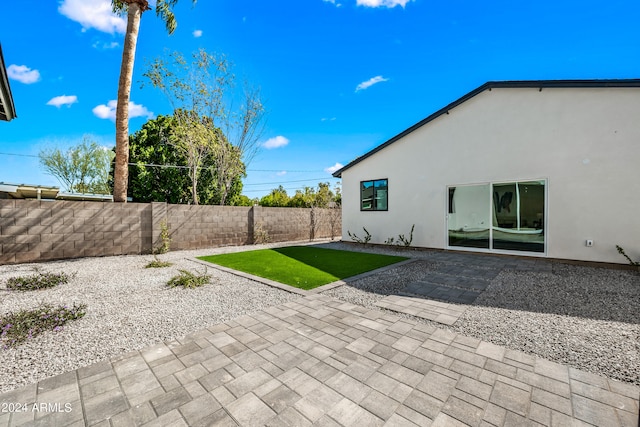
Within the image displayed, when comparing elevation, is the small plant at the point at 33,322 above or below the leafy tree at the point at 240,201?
below

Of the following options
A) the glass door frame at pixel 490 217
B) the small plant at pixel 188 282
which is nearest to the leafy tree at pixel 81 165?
the small plant at pixel 188 282

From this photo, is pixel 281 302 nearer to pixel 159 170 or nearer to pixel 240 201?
pixel 159 170

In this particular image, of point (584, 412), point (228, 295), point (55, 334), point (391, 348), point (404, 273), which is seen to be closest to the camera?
point (584, 412)

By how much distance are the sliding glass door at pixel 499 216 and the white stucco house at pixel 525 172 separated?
3 cm

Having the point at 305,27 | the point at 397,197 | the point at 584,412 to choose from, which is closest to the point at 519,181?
the point at 397,197

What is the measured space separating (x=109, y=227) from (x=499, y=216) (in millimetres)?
12045

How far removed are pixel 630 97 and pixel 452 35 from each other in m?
5.17

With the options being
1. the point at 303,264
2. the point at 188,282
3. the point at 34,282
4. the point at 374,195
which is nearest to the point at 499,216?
the point at 374,195

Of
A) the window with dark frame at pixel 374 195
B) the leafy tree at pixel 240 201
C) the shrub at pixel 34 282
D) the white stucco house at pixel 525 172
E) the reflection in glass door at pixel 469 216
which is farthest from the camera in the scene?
the leafy tree at pixel 240 201

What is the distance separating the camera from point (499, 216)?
7.91 meters

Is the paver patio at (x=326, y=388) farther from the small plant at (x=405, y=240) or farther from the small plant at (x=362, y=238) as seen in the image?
the small plant at (x=362, y=238)

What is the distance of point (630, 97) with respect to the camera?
626 cm

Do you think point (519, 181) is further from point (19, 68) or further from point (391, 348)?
point (19, 68)

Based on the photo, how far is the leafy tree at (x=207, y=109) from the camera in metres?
12.0
